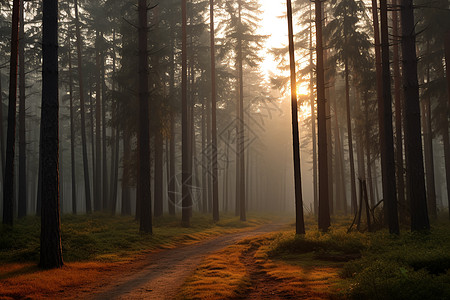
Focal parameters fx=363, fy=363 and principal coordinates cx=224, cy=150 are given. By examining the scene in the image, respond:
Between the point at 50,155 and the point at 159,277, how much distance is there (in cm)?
476

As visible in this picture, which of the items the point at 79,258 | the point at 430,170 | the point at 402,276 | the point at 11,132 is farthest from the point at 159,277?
the point at 430,170

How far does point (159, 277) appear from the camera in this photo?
32.2 ft

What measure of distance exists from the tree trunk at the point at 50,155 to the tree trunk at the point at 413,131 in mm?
12382

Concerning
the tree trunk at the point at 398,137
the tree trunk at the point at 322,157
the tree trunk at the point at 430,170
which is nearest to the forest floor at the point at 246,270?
the tree trunk at the point at 322,157

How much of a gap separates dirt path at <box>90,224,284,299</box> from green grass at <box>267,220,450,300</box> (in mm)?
3095

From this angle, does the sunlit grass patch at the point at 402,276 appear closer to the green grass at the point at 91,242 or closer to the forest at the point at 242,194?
the forest at the point at 242,194

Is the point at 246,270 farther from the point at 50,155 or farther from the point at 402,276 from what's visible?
the point at 50,155

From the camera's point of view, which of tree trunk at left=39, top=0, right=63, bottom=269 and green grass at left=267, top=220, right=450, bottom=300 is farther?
tree trunk at left=39, top=0, right=63, bottom=269

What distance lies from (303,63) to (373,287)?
25952 millimetres

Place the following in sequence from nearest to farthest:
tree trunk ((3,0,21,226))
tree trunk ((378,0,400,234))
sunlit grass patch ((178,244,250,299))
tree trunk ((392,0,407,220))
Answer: sunlit grass patch ((178,244,250,299)) < tree trunk ((378,0,400,234)) < tree trunk ((3,0,21,226)) < tree trunk ((392,0,407,220))

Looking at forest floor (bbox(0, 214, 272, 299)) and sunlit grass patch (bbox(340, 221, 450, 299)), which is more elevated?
sunlit grass patch (bbox(340, 221, 450, 299))

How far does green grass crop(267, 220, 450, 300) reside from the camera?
646 cm

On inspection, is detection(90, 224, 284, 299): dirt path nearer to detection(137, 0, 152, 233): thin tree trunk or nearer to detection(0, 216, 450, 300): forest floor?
detection(0, 216, 450, 300): forest floor

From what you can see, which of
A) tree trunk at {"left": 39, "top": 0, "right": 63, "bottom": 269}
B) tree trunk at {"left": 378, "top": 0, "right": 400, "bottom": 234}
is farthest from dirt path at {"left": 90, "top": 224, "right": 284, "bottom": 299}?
tree trunk at {"left": 378, "top": 0, "right": 400, "bottom": 234}
